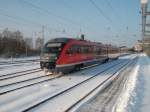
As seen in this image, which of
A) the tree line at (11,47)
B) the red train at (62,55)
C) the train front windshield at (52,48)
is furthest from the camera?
the tree line at (11,47)

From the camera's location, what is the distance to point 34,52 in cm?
6675

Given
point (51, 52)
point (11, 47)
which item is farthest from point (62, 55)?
point (11, 47)

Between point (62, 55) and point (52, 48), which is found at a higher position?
point (52, 48)

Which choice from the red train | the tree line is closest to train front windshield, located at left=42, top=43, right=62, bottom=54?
the red train

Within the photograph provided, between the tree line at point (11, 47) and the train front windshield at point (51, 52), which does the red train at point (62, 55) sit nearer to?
the train front windshield at point (51, 52)

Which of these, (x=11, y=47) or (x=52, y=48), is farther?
(x=11, y=47)

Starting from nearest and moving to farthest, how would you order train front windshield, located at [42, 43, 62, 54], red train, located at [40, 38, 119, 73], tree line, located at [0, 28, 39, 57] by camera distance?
red train, located at [40, 38, 119, 73]
train front windshield, located at [42, 43, 62, 54]
tree line, located at [0, 28, 39, 57]

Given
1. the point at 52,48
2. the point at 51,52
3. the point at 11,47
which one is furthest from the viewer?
the point at 11,47

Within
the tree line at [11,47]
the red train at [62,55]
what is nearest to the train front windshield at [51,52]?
the red train at [62,55]

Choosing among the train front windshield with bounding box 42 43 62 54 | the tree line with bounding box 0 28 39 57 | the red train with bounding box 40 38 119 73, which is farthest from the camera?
the tree line with bounding box 0 28 39 57

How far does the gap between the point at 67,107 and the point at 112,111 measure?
5.50 ft

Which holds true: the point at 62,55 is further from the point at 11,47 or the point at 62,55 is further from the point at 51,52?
the point at 11,47

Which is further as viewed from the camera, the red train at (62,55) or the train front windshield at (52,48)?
the train front windshield at (52,48)

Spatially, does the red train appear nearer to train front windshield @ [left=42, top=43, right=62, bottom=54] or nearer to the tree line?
train front windshield @ [left=42, top=43, right=62, bottom=54]
